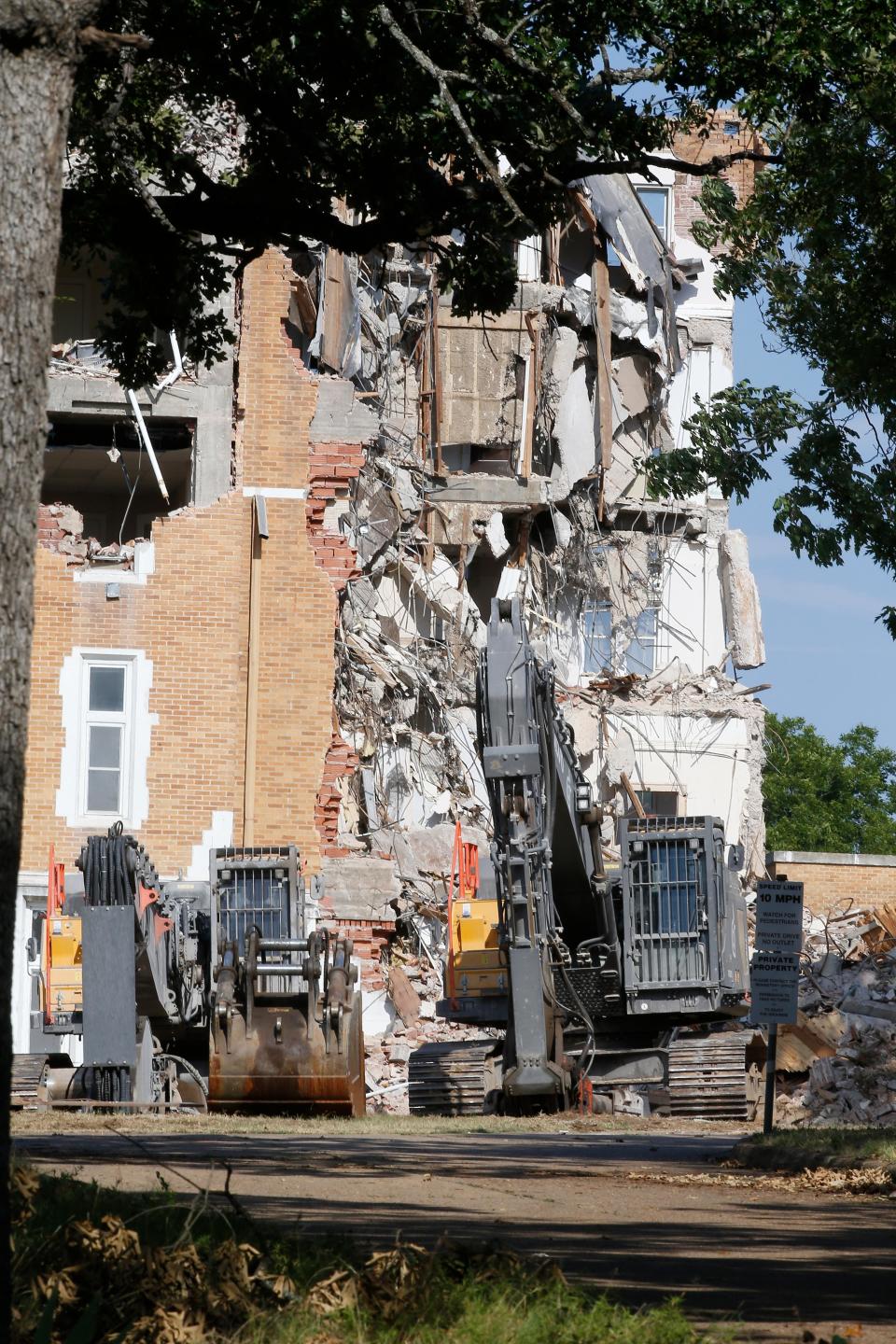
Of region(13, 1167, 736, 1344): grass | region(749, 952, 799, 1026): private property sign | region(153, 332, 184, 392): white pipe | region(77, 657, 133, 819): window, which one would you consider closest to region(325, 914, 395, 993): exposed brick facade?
region(77, 657, 133, 819): window

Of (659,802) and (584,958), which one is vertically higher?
(659,802)

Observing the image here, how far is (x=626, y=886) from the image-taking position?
68.2 feet

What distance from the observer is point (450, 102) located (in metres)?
10.6

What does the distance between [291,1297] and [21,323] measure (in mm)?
2871

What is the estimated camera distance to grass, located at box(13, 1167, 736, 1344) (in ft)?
17.6

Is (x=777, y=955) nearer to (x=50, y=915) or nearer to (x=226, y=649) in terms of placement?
(x=50, y=915)

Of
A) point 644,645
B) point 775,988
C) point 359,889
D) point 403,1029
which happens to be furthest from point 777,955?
point 644,645

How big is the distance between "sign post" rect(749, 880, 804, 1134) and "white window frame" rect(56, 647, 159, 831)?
47.7ft

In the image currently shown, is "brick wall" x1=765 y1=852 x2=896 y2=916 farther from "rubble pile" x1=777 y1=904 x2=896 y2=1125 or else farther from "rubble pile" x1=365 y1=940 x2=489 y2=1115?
"rubble pile" x1=365 y1=940 x2=489 y2=1115

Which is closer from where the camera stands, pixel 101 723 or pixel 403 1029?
pixel 101 723

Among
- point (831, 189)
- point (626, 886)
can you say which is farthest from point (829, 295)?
point (626, 886)

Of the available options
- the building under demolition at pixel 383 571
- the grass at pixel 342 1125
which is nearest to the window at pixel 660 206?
the building under demolition at pixel 383 571

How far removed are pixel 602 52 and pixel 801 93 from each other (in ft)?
4.15

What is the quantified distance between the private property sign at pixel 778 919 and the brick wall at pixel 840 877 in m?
23.3
